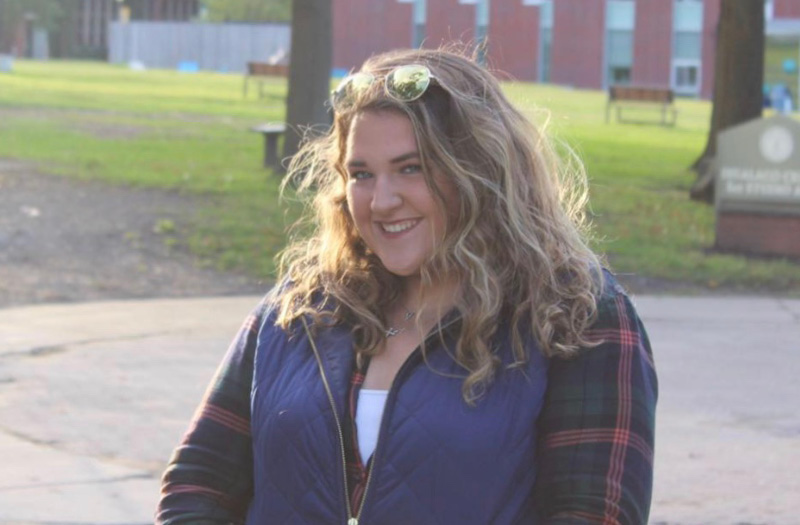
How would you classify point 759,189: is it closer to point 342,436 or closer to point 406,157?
point 406,157

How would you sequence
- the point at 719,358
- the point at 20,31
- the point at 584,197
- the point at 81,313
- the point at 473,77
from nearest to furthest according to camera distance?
the point at 473,77 < the point at 584,197 < the point at 719,358 < the point at 81,313 < the point at 20,31

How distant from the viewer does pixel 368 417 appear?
2426mm

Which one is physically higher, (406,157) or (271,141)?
(406,157)

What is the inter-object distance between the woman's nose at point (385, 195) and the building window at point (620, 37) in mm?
64997

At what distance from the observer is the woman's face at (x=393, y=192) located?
8.09 feet

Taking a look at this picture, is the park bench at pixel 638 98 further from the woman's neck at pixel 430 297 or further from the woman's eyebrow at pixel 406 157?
the woman's eyebrow at pixel 406 157

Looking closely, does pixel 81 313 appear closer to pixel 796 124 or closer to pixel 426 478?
pixel 796 124

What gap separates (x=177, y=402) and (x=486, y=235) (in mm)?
4659

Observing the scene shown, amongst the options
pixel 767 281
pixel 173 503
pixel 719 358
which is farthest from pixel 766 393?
pixel 173 503

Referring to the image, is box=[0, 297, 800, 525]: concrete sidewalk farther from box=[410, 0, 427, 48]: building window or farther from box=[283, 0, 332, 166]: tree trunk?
box=[410, 0, 427, 48]: building window

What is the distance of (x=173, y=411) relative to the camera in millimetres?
6707

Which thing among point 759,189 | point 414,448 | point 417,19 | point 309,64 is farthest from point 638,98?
point 417,19

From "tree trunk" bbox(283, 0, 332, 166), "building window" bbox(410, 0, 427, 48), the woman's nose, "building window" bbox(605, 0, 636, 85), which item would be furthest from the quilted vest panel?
"building window" bbox(410, 0, 427, 48)

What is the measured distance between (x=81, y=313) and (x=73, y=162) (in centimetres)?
787
